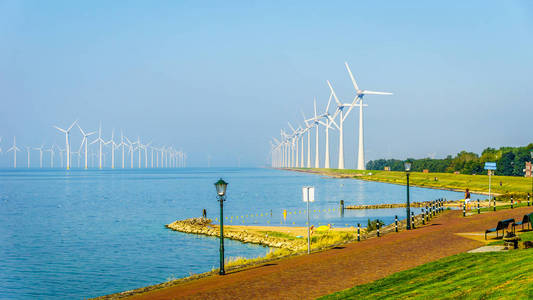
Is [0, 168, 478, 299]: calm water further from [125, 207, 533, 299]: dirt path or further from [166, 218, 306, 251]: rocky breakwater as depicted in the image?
[125, 207, 533, 299]: dirt path

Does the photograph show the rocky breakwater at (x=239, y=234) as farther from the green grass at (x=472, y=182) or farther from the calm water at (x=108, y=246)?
the green grass at (x=472, y=182)

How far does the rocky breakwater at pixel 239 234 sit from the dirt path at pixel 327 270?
10.6 metres

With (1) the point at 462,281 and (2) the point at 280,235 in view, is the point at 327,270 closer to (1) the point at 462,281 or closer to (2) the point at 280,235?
(1) the point at 462,281

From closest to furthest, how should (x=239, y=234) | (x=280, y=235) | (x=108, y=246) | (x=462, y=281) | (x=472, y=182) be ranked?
(x=462, y=281) → (x=280, y=235) → (x=108, y=246) → (x=239, y=234) → (x=472, y=182)

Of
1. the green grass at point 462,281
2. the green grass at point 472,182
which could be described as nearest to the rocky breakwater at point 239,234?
the green grass at point 462,281

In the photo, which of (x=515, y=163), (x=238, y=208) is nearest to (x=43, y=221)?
(x=238, y=208)

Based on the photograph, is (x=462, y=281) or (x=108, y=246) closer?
(x=462, y=281)

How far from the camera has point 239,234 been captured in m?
49.8

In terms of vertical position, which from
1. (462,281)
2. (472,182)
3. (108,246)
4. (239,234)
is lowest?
(108,246)

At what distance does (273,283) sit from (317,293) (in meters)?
2.69

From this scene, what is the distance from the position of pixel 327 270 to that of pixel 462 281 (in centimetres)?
730

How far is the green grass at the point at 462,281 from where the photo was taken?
14023 millimetres

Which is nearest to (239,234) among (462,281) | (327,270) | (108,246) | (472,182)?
(108,246)

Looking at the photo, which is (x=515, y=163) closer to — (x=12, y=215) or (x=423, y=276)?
(x=12, y=215)
